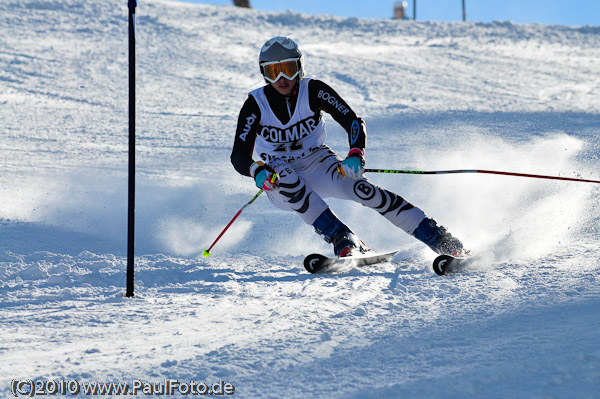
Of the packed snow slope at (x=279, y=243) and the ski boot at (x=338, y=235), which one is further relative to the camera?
the ski boot at (x=338, y=235)

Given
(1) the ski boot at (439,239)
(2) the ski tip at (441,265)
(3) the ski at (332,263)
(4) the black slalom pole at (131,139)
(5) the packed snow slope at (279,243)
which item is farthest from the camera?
(1) the ski boot at (439,239)

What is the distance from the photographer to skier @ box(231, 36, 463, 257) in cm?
436

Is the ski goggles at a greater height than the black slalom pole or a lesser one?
greater

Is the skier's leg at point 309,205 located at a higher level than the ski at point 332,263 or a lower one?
higher

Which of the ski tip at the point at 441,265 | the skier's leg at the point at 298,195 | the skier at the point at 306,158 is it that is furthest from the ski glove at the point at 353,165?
the ski tip at the point at 441,265

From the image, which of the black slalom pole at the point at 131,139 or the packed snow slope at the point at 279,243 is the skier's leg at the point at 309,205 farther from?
the black slalom pole at the point at 131,139

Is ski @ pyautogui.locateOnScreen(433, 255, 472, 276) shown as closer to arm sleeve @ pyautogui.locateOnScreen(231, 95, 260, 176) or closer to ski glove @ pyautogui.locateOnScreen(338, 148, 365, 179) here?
ski glove @ pyautogui.locateOnScreen(338, 148, 365, 179)

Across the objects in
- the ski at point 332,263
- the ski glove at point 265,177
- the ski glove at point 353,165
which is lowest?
the ski at point 332,263

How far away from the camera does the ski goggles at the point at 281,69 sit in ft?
14.6

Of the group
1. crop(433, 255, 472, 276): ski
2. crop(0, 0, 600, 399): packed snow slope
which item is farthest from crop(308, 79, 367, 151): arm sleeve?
crop(433, 255, 472, 276): ski

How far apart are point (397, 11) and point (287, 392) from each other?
2710cm

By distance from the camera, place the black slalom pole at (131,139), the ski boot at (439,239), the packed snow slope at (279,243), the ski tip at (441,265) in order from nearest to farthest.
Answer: the packed snow slope at (279,243) → the black slalom pole at (131,139) → the ski tip at (441,265) → the ski boot at (439,239)

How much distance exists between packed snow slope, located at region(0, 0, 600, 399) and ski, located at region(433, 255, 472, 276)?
0.24ft

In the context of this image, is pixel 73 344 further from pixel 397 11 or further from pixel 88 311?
pixel 397 11
